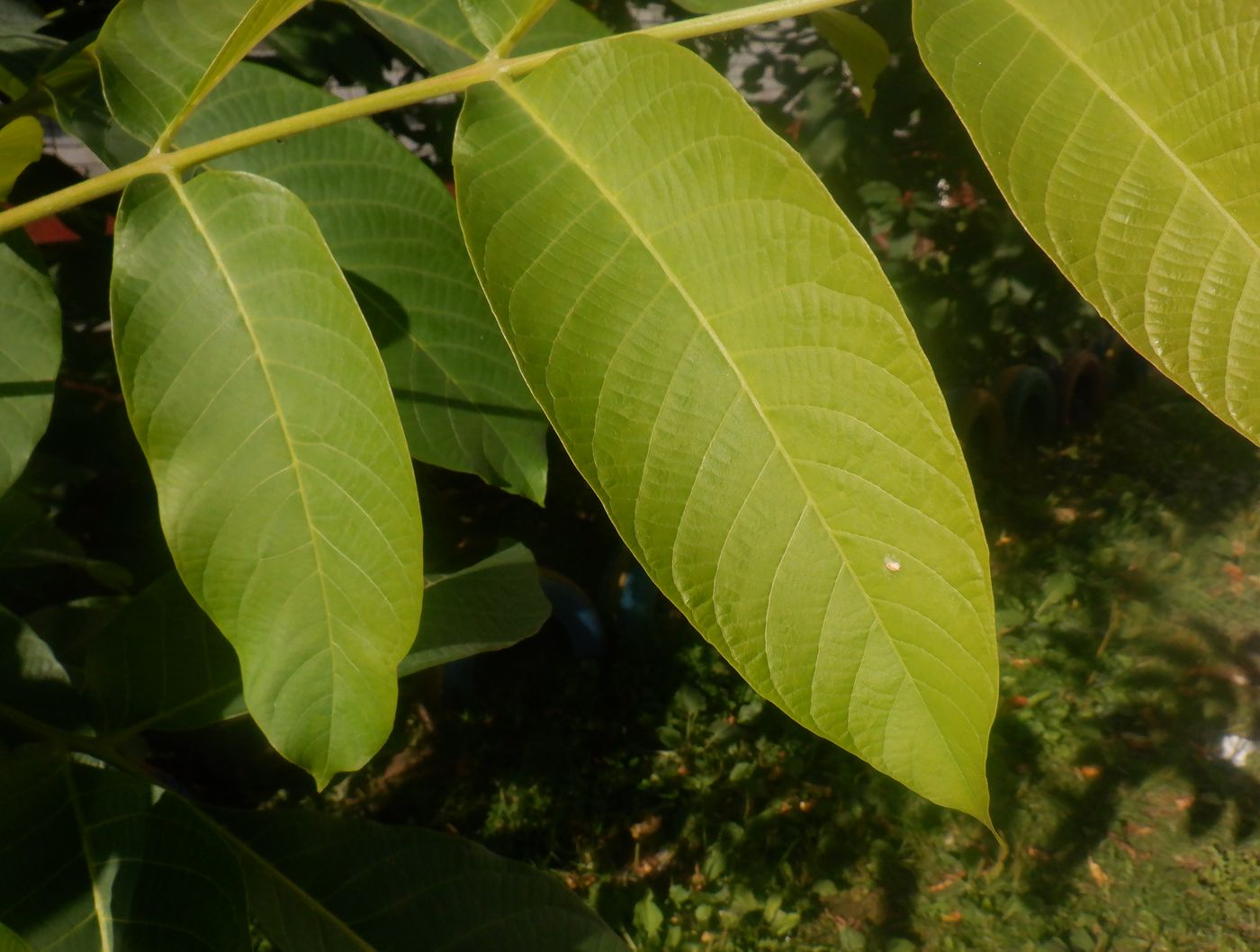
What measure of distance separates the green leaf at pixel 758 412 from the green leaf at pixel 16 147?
40cm

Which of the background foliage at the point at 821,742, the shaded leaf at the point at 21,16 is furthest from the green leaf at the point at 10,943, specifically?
the background foliage at the point at 821,742

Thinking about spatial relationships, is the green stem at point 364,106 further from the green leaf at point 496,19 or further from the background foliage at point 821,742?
the background foliage at point 821,742

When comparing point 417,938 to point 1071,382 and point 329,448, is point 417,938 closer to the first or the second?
point 329,448

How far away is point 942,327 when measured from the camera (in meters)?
3.97

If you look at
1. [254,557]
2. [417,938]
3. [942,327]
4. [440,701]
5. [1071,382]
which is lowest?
[440,701]

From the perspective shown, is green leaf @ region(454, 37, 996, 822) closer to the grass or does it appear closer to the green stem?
the green stem

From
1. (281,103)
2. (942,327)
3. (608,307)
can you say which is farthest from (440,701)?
(608,307)

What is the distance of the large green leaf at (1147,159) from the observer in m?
0.53

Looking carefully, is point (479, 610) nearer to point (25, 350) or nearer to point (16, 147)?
point (25, 350)

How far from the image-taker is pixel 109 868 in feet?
3.06

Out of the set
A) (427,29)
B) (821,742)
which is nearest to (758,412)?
(427,29)

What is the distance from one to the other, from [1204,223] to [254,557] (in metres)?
0.60

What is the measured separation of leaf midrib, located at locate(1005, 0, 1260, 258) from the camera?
531 mm

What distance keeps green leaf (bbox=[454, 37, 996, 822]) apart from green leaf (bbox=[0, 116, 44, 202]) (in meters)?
0.40
